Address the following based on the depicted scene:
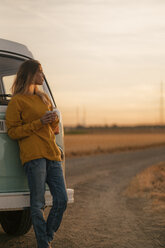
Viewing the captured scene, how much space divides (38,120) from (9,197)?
2.48 feet

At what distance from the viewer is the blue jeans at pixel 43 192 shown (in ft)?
Result: 13.2

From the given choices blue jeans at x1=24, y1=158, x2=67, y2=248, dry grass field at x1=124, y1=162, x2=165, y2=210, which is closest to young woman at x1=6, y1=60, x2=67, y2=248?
blue jeans at x1=24, y1=158, x2=67, y2=248

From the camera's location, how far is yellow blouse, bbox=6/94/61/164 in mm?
3971

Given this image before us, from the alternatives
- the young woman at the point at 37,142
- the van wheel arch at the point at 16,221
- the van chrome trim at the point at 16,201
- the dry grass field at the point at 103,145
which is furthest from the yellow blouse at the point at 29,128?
the dry grass field at the point at 103,145

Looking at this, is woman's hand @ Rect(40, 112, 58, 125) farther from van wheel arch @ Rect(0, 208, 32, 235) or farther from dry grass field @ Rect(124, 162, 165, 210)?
dry grass field @ Rect(124, 162, 165, 210)

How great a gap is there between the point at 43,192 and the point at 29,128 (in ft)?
2.05

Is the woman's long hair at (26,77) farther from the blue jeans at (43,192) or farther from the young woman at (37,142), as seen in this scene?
the blue jeans at (43,192)

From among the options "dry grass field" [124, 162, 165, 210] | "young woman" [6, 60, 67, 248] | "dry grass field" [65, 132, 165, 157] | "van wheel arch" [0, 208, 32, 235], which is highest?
"young woman" [6, 60, 67, 248]

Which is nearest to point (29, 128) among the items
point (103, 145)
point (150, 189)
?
point (150, 189)

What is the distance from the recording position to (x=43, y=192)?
409 cm

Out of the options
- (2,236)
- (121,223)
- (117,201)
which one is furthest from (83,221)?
(117,201)

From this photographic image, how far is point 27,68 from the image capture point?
412 centimetres

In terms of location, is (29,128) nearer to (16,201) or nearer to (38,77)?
(38,77)

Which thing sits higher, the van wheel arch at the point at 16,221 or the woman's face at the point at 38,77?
the woman's face at the point at 38,77
